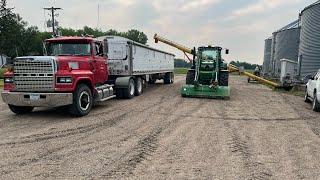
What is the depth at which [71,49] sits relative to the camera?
12.7m

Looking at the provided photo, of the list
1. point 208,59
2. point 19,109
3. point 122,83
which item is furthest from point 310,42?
point 19,109

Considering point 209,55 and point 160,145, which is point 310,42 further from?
point 160,145

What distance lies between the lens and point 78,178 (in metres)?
5.82

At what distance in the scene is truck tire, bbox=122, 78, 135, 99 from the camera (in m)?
16.6

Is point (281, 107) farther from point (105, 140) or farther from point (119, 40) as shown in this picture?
point (105, 140)

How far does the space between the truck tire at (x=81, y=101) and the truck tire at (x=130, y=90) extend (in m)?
4.48

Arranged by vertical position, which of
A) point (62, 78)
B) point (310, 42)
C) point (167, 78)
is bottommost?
point (167, 78)

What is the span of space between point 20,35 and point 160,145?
64.5 m

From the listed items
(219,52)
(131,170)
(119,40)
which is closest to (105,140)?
(131,170)

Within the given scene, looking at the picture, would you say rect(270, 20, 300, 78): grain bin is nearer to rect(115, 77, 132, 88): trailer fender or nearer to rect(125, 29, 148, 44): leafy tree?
rect(115, 77, 132, 88): trailer fender

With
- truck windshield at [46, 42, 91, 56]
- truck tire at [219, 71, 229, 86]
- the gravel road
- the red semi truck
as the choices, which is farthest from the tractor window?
truck windshield at [46, 42, 91, 56]

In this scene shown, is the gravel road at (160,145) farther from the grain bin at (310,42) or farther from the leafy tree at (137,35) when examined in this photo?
the leafy tree at (137,35)

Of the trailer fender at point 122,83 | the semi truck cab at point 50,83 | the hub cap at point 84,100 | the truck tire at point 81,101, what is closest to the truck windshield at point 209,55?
the trailer fender at point 122,83

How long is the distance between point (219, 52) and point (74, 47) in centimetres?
943
